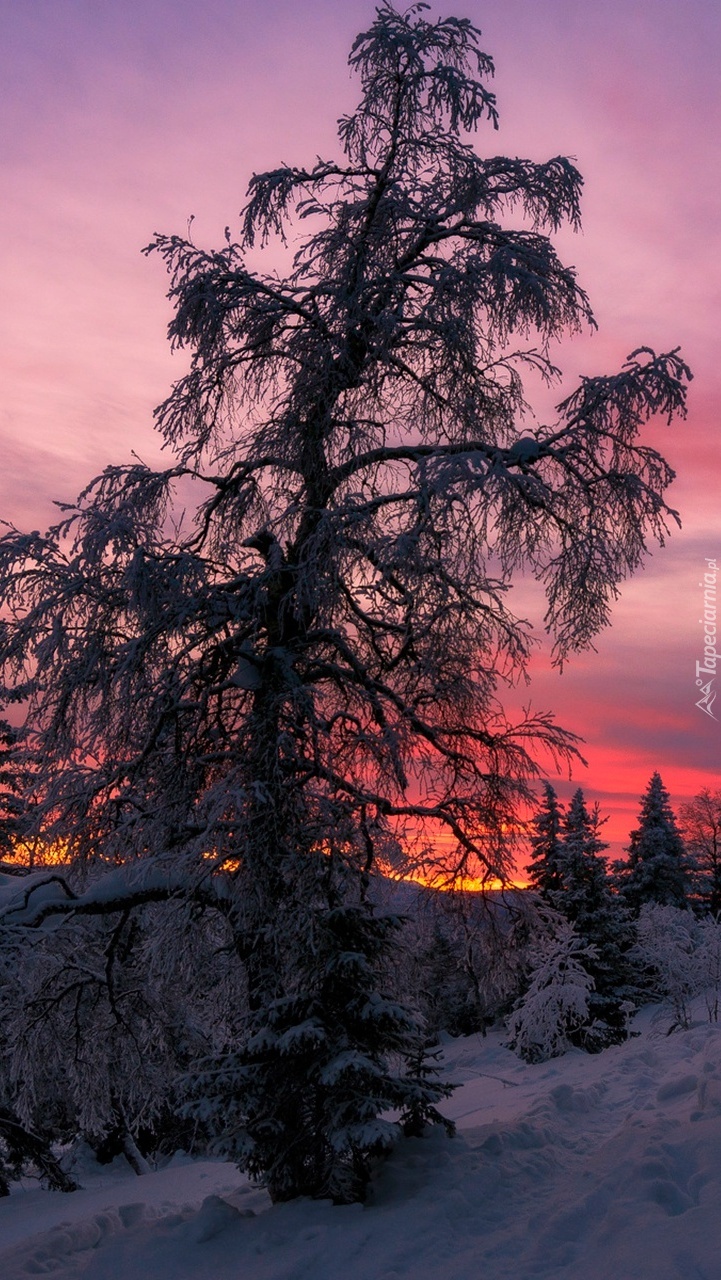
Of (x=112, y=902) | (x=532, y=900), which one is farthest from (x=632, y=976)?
(x=112, y=902)

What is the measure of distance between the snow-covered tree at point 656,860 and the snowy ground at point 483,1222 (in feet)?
122

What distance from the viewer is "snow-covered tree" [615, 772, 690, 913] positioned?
46344mm

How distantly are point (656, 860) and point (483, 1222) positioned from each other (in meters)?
41.4

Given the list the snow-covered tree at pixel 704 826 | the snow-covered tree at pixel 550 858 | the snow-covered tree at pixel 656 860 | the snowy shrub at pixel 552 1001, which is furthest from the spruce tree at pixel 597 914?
the snow-covered tree at pixel 704 826

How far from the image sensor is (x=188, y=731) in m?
9.27

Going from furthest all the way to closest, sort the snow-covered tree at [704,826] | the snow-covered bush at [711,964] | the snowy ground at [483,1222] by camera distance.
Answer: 1. the snow-covered tree at [704,826]
2. the snow-covered bush at [711,964]
3. the snowy ground at [483,1222]

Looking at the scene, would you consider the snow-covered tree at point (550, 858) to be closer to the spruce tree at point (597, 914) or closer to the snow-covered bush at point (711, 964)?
the spruce tree at point (597, 914)

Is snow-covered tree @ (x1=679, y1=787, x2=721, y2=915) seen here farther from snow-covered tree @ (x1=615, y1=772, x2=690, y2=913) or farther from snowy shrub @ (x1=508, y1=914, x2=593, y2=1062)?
snowy shrub @ (x1=508, y1=914, x2=593, y2=1062)

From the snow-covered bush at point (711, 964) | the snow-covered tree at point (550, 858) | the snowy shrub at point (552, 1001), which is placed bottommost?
the snowy shrub at point (552, 1001)

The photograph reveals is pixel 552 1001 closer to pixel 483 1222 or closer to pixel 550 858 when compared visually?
pixel 550 858

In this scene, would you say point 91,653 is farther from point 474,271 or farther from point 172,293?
point 474,271

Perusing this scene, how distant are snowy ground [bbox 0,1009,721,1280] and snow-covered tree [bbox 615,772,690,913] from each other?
37191mm

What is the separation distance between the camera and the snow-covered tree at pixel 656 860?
152ft

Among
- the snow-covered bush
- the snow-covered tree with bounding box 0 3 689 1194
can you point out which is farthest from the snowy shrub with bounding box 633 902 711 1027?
the snow-covered tree with bounding box 0 3 689 1194
